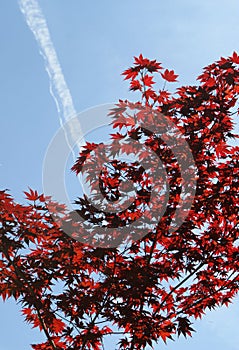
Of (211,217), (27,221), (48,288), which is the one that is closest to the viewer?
(27,221)

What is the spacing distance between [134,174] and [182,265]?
5.25 feet

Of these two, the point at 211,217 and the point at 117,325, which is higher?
the point at 211,217

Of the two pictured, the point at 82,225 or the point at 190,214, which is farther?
the point at 190,214

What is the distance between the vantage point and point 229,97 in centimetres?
725

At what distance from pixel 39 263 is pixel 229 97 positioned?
→ 12.5ft

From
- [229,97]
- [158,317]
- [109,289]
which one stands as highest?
[229,97]

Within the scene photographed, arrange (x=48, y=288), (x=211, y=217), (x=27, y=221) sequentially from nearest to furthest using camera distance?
1. (x=27, y=221)
2. (x=48, y=288)
3. (x=211, y=217)

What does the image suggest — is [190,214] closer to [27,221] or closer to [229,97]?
[229,97]

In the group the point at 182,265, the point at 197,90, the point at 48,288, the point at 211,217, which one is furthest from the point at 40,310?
the point at 197,90

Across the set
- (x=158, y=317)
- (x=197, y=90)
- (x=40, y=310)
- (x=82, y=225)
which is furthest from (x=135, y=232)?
(x=197, y=90)

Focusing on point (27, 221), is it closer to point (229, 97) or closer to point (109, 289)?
point (109, 289)

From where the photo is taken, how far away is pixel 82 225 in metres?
6.34

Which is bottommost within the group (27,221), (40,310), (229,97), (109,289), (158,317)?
(158,317)

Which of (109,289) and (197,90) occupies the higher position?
(197,90)
